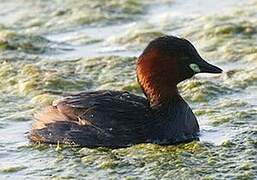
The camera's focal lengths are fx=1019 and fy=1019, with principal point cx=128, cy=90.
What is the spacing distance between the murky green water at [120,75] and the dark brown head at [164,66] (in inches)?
21.5

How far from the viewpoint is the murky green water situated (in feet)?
27.6

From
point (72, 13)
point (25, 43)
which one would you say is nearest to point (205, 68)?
point (25, 43)

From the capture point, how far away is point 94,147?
883cm

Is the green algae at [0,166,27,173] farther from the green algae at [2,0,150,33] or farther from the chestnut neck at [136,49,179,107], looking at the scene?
the green algae at [2,0,150,33]

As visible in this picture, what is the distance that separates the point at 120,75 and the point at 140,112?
2440 mm

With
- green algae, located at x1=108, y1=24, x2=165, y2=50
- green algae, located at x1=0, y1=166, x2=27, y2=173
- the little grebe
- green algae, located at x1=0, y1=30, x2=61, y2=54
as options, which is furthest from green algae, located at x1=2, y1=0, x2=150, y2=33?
green algae, located at x1=0, y1=166, x2=27, y2=173

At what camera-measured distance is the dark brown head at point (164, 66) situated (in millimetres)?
9078

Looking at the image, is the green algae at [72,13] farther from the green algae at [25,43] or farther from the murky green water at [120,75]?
the green algae at [25,43]

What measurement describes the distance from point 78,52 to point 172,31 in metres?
1.44

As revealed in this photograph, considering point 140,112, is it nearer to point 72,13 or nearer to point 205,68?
point 205,68

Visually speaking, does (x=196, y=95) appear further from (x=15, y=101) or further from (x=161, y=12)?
(x=161, y=12)

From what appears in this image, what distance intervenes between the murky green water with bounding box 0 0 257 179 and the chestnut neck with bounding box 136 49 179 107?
1.65ft

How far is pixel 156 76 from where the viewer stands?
910 cm

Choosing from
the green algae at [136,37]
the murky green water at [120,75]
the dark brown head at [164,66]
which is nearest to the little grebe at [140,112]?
the dark brown head at [164,66]
